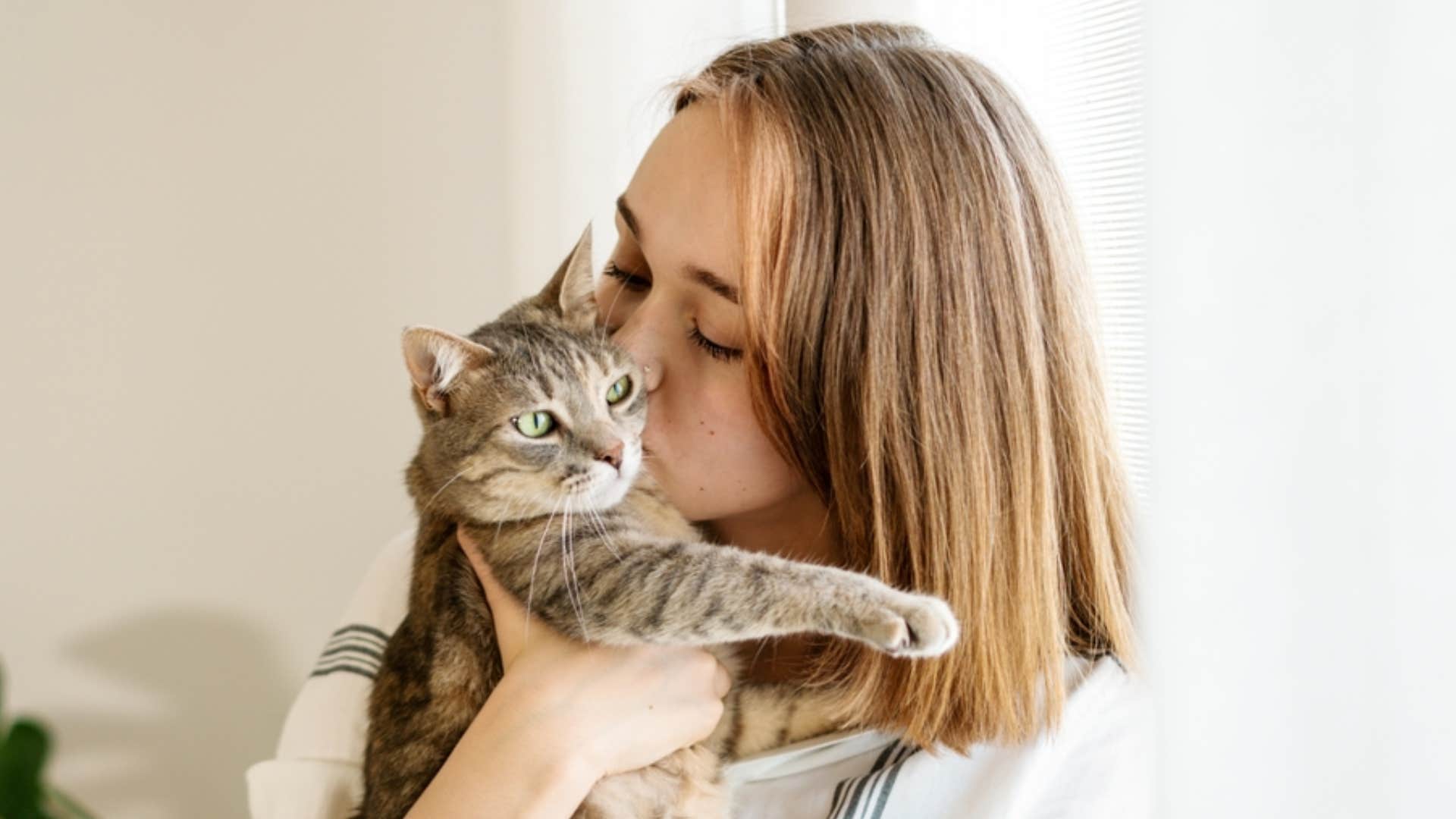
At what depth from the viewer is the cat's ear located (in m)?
1.22

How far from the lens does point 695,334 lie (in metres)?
1.30

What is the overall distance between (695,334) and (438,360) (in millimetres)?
334

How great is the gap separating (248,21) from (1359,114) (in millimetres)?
2374

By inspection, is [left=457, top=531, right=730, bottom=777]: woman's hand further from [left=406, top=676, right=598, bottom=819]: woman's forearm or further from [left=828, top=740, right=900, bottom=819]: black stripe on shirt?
[left=828, top=740, right=900, bottom=819]: black stripe on shirt

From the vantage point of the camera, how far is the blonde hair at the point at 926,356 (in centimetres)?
118

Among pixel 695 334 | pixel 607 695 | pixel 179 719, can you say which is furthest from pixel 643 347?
pixel 179 719

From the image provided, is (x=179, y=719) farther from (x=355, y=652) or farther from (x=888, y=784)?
(x=888, y=784)

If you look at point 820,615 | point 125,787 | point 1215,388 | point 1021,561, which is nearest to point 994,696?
point 1021,561

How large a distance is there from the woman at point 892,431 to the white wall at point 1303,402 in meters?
0.22

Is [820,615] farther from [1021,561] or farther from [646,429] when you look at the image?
[646,429]

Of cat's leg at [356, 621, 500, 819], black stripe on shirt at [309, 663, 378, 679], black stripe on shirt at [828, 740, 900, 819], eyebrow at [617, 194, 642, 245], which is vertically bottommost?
black stripe on shirt at [309, 663, 378, 679]

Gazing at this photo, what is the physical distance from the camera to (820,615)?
1.04 m

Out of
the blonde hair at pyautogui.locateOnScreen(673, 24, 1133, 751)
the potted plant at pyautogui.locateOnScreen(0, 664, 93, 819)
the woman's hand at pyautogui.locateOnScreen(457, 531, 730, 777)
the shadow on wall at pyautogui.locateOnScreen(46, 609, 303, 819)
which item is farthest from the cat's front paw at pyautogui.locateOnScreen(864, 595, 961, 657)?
the shadow on wall at pyautogui.locateOnScreen(46, 609, 303, 819)

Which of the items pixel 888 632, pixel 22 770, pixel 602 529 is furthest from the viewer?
pixel 602 529
